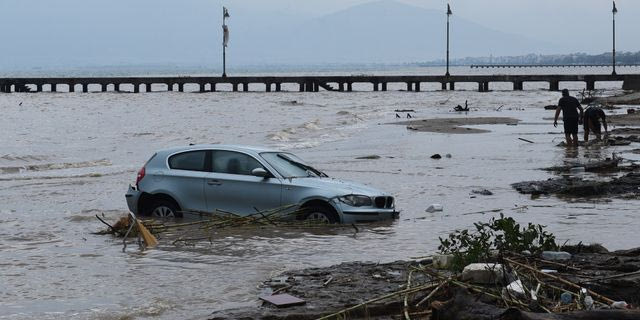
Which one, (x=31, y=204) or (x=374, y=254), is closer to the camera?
(x=374, y=254)

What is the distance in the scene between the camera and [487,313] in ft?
22.1

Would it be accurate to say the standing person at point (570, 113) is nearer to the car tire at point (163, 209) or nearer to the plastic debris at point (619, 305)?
the car tire at point (163, 209)

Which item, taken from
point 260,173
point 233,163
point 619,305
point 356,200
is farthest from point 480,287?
point 233,163

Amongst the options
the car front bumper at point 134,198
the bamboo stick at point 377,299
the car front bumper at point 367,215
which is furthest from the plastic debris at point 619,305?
the car front bumper at point 134,198

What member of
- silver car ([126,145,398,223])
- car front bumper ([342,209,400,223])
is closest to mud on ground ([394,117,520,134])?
car front bumper ([342,209,400,223])

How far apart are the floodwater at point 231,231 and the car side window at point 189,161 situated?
4.65ft

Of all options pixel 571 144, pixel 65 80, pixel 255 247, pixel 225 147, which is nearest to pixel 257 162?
pixel 225 147

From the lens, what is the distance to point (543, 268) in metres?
8.53

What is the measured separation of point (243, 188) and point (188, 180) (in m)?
0.87

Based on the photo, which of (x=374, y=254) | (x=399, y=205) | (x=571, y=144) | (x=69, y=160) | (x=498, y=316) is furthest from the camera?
(x=69, y=160)

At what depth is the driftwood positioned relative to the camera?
6008mm

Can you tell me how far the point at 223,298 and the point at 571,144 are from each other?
63.3 feet

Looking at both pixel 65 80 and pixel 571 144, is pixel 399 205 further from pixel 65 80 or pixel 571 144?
pixel 65 80

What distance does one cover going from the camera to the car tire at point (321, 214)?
42.8ft
